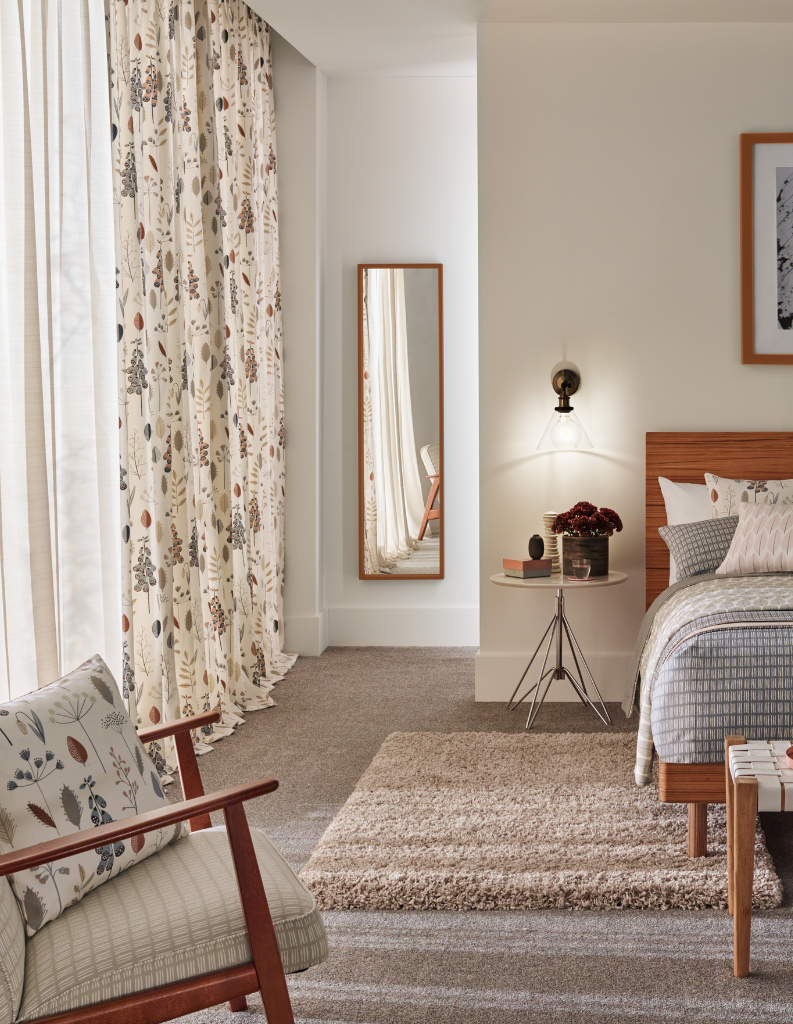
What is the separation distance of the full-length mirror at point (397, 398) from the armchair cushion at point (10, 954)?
385cm

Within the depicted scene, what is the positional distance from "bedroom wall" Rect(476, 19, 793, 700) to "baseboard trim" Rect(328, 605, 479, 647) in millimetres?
1051

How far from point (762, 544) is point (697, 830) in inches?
53.0

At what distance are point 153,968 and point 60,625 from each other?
4.61 feet

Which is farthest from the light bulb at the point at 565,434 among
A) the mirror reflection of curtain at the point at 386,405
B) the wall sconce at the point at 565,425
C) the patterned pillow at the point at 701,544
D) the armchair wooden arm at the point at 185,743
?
the armchair wooden arm at the point at 185,743

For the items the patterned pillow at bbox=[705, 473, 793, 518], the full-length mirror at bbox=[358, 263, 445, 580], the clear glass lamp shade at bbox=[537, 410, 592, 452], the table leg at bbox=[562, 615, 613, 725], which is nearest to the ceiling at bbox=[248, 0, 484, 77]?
the full-length mirror at bbox=[358, 263, 445, 580]

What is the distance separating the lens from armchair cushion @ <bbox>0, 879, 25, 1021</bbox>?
1.32m

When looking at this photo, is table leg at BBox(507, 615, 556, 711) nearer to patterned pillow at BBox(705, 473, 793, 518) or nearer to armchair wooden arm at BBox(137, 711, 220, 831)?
patterned pillow at BBox(705, 473, 793, 518)

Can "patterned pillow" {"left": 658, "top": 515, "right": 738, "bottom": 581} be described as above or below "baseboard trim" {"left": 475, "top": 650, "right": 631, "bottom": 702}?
above

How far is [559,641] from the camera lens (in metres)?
3.91

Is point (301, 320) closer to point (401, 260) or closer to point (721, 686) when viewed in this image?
point (401, 260)

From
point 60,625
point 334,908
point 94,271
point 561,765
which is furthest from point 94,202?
point 561,765

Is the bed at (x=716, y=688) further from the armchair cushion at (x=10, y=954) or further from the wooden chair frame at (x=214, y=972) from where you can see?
the armchair cushion at (x=10, y=954)

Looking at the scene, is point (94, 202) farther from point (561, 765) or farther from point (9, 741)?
point (561, 765)

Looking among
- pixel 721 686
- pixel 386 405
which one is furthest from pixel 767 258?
pixel 721 686
